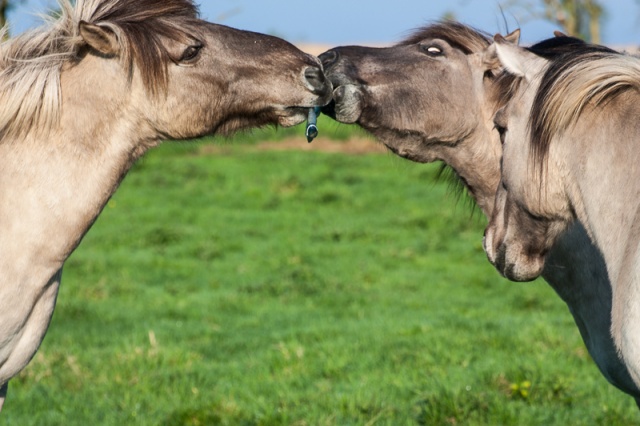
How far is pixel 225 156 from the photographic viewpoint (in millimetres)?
18469

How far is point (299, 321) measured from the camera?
27.9ft

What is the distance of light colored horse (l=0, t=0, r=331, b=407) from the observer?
3.58 m

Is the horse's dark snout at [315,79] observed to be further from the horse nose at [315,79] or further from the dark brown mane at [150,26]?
the dark brown mane at [150,26]

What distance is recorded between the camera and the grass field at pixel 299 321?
19.1 ft

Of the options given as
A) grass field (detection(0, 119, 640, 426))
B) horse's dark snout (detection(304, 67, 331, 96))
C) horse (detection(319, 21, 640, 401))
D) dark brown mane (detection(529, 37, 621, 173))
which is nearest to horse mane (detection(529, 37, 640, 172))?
dark brown mane (detection(529, 37, 621, 173))

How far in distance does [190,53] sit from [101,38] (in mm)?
350

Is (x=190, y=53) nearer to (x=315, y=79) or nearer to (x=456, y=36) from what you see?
(x=315, y=79)

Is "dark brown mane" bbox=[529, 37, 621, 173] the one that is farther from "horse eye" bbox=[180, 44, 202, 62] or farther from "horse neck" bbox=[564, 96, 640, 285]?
"horse eye" bbox=[180, 44, 202, 62]

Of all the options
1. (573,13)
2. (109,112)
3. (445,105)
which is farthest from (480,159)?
(573,13)

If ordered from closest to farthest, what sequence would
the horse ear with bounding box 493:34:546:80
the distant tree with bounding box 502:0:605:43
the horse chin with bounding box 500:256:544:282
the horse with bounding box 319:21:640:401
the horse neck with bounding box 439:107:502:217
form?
1. the horse ear with bounding box 493:34:546:80
2. the horse chin with bounding box 500:256:544:282
3. the horse with bounding box 319:21:640:401
4. the horse neck with bounding box 439:107:502:217
5. the distant tree with bounding box 502:0:605:43

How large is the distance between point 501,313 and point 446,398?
11.0ft

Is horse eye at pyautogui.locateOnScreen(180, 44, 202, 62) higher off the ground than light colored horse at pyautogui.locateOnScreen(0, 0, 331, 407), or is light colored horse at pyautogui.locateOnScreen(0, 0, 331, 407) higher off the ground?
horse eye at pyautogui.locateOnScreen(180, 44, 202, 62)

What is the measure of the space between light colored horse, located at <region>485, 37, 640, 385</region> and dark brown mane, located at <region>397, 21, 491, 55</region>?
2.72ft

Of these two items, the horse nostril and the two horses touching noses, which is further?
the horse nostril
